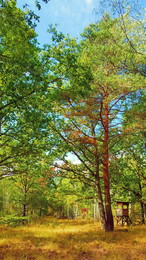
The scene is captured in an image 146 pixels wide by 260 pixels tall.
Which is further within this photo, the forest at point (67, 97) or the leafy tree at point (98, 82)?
the leafy tree at point (98, 82)

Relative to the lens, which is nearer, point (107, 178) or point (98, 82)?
point (98, 82)

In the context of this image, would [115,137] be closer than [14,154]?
No

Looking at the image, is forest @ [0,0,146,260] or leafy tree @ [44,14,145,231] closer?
forest @ [0,0,146,260]

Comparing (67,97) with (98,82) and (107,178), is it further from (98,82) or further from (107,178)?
(107,178)

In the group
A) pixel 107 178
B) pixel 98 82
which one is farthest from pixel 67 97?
pixel 107 178

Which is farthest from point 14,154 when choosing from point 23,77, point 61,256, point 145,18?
point 145,18

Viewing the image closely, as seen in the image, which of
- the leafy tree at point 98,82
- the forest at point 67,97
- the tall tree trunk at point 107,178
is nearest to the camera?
the forest at point 67,97

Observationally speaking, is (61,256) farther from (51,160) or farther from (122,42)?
(122,42)

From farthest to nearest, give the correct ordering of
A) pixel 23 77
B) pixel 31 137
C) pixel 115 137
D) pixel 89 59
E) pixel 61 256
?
pixel 115 137 < pixel 89 59 < pixel 31 137 < pixel 23 77 < pixel 61 256

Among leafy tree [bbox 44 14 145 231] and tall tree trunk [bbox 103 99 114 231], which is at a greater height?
leafy tree [bbox 44 14 145 231]

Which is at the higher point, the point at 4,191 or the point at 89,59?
the point at 89,59

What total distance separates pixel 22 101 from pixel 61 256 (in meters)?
6.03

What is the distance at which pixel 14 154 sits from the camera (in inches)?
397

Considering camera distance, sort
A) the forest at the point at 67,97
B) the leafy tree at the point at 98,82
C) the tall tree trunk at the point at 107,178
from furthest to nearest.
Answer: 1. the tall tree trunk at the point at 107,178
2. the leafy tree at the point at 98,82
3. the forest at the point at 67,97
